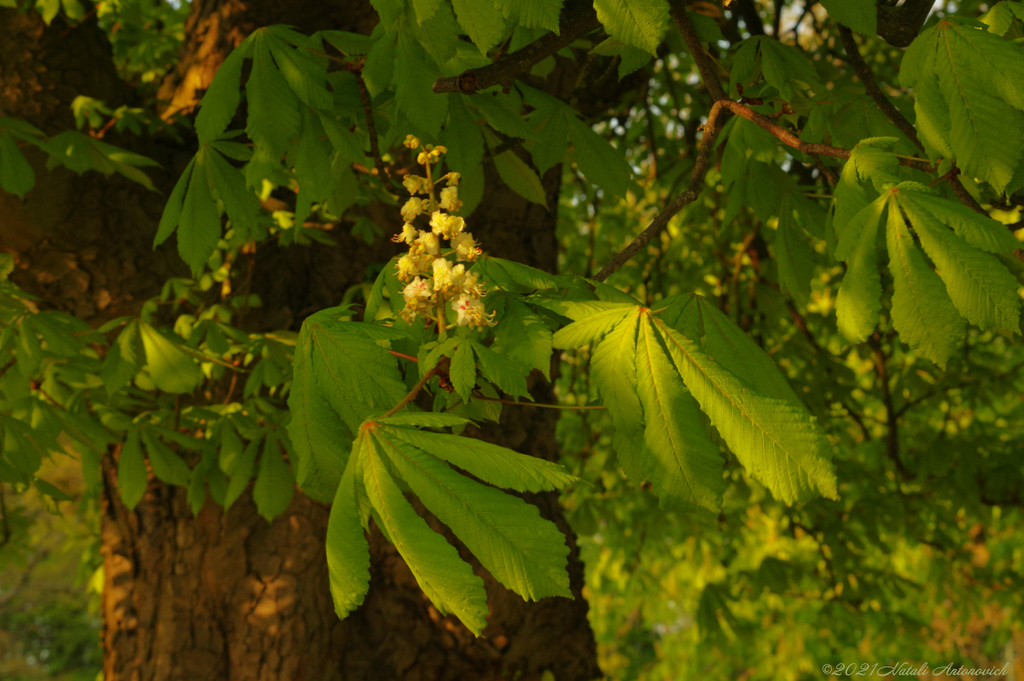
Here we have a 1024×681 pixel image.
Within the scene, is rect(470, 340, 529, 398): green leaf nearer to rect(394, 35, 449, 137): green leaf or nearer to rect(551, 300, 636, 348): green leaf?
rect(551, 300, 636, 348): green leaf

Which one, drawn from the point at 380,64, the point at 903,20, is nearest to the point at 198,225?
the point at 380,64

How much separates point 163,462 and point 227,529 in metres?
0.49

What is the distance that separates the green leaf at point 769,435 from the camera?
2.43 feet

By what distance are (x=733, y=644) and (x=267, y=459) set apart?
4.65m

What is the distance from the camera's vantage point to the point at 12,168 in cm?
176

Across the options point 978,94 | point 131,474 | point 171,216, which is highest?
point 978,94

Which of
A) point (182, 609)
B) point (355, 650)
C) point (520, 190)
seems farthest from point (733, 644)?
point (520, 190)

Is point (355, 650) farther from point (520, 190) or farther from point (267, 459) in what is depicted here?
point (520, 190)

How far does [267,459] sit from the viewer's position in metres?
1.90

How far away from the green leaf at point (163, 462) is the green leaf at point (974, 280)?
1.84 meters

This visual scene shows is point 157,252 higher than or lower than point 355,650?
higher

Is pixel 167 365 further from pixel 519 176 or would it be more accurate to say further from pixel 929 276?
pixel 929 276

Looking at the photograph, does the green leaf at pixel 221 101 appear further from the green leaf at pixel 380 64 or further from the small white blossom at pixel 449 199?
the small white blossom at pixel 449 199

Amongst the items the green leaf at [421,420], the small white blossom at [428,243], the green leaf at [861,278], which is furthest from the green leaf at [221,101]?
the green leaf at [861,278]
